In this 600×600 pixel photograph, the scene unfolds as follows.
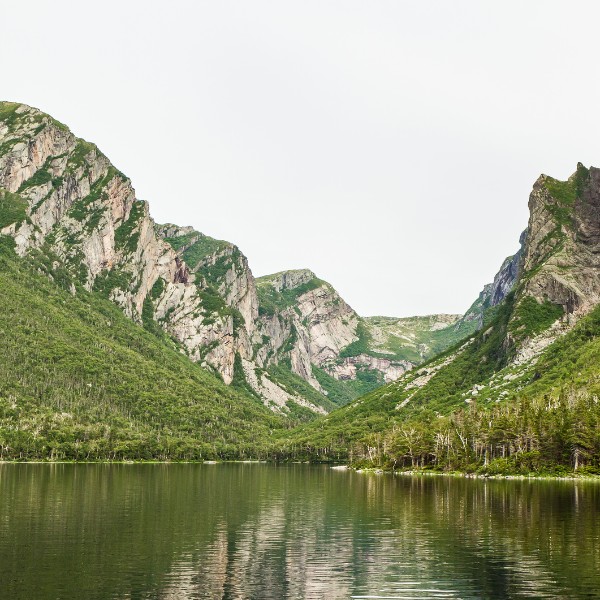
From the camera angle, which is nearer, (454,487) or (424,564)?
(424,564)

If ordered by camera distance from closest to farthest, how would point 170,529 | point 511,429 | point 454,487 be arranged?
1. point 170,529
2. point 454,487
3. point 511,429

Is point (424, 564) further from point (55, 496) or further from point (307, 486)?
point (307, 486)

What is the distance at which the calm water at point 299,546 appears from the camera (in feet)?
154

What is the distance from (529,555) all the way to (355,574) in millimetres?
16435

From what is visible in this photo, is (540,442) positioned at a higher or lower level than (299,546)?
higher

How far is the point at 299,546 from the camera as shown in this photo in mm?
66938

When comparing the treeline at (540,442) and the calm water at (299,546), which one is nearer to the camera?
the calm water at (299,546)

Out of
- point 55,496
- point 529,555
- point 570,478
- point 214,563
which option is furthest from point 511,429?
point 214,563

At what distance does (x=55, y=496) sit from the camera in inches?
4449

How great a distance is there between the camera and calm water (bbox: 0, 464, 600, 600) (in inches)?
1852

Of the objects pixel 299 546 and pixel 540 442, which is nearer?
pixel 299 546

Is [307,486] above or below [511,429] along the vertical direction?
below

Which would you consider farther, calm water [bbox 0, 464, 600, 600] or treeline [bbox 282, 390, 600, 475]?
treeline [bbox 282, 390, 600, 475]

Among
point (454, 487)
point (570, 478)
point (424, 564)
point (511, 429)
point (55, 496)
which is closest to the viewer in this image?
point (424, 564)
